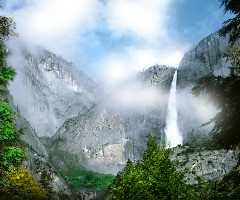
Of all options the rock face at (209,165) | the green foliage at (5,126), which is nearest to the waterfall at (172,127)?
the rock face at (209,165)

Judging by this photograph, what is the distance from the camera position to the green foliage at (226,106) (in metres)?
7.42

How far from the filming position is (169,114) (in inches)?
7279

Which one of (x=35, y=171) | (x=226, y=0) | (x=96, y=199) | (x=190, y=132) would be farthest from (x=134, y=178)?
(x=96, y=199)

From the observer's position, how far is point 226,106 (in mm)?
7746

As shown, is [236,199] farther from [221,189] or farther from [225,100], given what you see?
[225,100]

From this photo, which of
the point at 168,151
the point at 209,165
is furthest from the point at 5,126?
the point at 209,165

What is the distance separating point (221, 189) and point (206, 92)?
9.58ft

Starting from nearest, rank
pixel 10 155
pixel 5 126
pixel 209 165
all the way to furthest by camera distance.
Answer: pixel 10 155
pixel 5 126
pixel 209 165

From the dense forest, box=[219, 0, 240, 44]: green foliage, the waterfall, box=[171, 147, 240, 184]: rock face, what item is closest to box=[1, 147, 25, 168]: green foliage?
the dense forest

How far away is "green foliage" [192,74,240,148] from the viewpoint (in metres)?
7.42

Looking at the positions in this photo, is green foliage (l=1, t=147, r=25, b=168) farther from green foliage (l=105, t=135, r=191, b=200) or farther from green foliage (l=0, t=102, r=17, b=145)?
green foliage (l=105, t=135, r=191, b=200)

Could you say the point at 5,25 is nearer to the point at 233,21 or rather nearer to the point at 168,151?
the point at 233,21

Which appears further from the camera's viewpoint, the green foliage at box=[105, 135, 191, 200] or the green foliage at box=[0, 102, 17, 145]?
the green foliage at box=[105, 135, 191, 200]

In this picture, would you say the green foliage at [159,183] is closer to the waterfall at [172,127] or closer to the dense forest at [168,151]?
the dense forest at [168,151]
